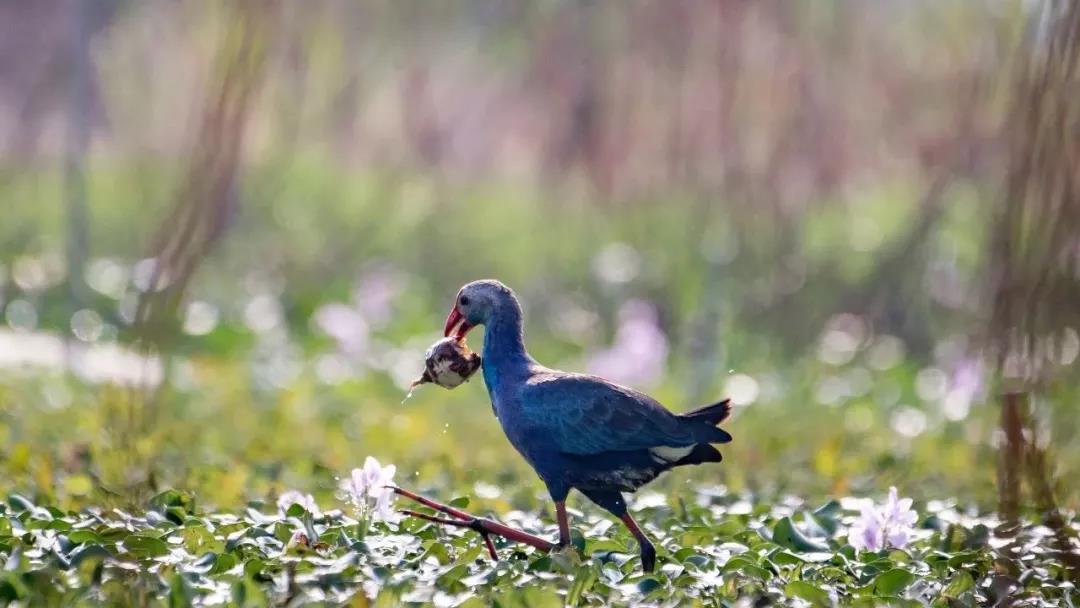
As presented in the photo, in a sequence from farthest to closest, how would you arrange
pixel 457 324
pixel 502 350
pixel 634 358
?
pixel 634 358, pixel 457 324, pixel 502 350

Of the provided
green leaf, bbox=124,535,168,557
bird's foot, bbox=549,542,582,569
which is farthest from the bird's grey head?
green leaf, bbox=124,535,168,557

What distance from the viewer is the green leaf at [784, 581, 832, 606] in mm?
5070

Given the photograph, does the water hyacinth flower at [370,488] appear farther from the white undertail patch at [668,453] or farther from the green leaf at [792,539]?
the green leaf at [792,539]

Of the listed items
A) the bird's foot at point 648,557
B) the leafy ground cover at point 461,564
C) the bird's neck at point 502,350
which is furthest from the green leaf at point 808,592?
the bird's neck at point 502,350

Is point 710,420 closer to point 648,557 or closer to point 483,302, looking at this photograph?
point 648,557

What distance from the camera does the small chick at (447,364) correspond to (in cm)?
599

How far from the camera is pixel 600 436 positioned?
5.51 m

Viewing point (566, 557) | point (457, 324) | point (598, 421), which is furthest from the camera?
point (457, 324)

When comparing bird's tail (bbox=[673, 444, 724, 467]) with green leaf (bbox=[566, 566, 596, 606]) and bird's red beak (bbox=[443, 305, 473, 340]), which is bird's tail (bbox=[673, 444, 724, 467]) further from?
bird's red beak (bbox=[443, 305, 473, 340])

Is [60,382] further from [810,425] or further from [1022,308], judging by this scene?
[1022,308]

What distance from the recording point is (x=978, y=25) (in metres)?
14.9

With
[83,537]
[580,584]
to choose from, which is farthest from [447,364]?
[83,537]

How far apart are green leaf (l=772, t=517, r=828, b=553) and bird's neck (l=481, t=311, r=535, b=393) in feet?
3.46

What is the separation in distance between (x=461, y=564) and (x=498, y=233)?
15.5 m
